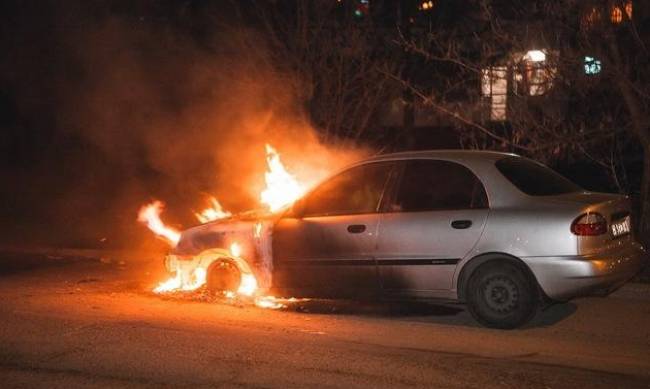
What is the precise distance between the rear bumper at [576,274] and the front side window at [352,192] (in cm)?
150

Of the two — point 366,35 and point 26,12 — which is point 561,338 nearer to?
point 366,35

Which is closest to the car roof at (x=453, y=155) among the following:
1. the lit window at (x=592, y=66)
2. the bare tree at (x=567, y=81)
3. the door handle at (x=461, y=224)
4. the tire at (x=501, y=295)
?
the door handle at (x=461, y=224)

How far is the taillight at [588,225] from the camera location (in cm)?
627

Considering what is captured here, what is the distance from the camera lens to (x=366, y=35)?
1302 cm

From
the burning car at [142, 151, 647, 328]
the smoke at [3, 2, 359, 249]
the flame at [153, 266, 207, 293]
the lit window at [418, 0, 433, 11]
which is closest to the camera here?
the burning car at [142, 151, 647, 328]

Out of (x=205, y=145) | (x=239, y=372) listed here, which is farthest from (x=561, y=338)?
(x=205, y=145)

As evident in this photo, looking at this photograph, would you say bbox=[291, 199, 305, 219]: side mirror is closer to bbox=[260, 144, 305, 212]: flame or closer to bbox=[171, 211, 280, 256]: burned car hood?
bbox=[171, 211, 280, 256]: burned car hood

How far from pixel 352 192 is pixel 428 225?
91 cm

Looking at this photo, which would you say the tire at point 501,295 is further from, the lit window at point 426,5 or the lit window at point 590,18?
the lit window at point 426,5

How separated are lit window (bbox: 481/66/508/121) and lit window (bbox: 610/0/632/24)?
1.51 meters

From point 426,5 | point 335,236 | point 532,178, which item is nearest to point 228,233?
point 335,236

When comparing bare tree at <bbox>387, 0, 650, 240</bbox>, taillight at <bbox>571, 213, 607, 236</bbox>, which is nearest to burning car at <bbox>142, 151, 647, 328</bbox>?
taillight at <bbox>571, 213, 607, 236</bbox>

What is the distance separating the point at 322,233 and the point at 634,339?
2.79 meters

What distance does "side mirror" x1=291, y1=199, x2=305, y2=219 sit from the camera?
748 centimetres
